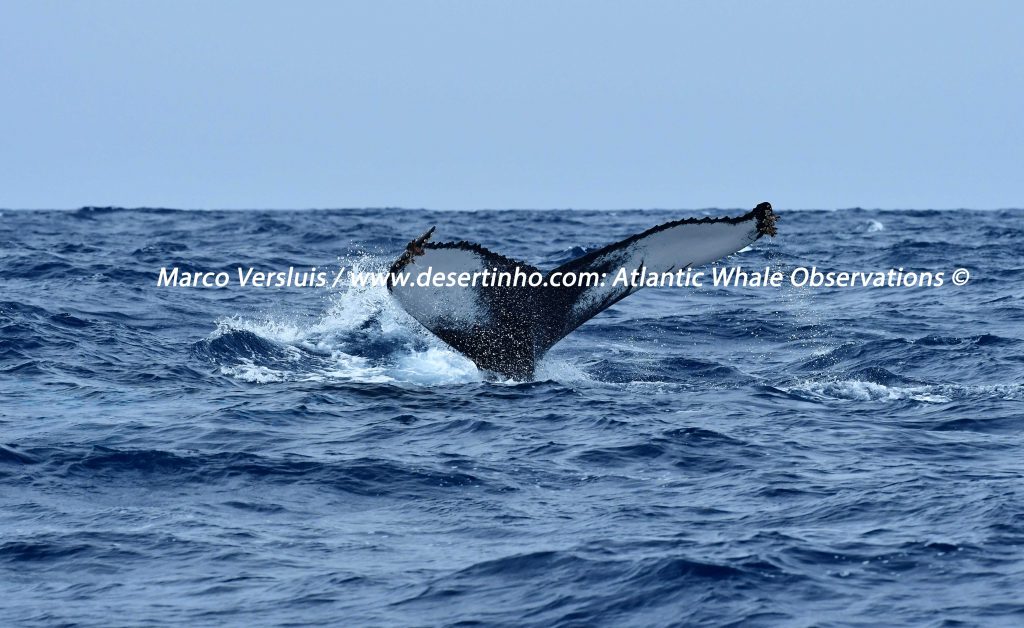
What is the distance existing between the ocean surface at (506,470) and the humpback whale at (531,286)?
31.6 inches

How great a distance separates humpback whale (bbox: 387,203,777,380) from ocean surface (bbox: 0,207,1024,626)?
2.63 ft

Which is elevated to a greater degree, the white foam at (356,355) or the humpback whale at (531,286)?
the humpback whale at (531,286)

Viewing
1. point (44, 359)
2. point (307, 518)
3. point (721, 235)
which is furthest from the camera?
point (44, 359)

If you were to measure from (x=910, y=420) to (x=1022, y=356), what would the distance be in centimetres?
478

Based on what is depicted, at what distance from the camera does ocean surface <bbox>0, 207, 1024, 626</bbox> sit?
7.27m

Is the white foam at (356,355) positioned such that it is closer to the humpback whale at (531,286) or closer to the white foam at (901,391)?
the humpback whale at (531,286)

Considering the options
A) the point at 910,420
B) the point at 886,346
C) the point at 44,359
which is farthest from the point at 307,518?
the point at 886,346

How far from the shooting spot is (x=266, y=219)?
45969mm

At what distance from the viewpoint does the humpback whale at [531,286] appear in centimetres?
1022

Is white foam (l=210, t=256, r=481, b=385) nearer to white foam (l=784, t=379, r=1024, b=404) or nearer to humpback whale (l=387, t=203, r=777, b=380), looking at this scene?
humpback whale (l=387, t=203, r=777, b=380)

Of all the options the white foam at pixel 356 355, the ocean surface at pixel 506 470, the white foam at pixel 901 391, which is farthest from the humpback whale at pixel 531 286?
the white foam at pixel 901 391

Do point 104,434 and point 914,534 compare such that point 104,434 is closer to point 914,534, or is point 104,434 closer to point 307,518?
point 307,518

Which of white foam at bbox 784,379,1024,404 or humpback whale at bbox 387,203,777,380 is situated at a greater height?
humpback whale at bbox 387,203,777,380

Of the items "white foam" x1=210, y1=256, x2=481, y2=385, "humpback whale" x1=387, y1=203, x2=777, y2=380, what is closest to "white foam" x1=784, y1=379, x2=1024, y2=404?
"humpback whale" x1=387, y1=203, x2=777, y2=380
